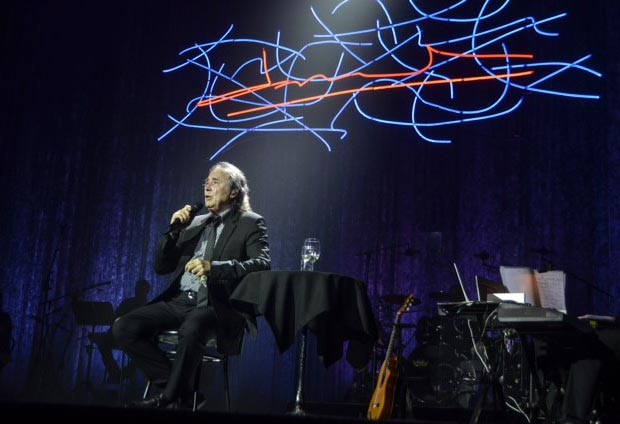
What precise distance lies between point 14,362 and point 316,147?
3.74 meters

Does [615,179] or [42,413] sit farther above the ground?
[615,179]

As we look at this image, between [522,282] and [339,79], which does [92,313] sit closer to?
[339,79]

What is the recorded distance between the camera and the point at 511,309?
3092mm

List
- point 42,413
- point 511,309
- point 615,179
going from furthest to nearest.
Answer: point 615,179 → point 511,309 → point 42,413

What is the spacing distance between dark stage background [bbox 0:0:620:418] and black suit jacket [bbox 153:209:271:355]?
8.86ft

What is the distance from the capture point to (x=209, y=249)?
12.0 feet

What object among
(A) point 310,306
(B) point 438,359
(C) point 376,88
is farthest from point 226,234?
(C) point 376,88


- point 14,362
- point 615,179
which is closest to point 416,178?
point 615,179

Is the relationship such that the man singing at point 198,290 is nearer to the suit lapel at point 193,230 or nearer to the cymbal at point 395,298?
the suit lapel at point 193,230

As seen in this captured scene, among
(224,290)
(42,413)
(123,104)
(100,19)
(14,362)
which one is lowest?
(14,362)

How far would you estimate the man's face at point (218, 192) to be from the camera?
3814mm

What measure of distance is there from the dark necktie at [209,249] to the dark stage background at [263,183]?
9.01 ft

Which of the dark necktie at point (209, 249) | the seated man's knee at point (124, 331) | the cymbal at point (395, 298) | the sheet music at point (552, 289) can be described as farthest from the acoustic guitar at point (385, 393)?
the cymbal at point (395, 298)

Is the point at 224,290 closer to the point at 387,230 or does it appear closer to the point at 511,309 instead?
the point at 511,309
